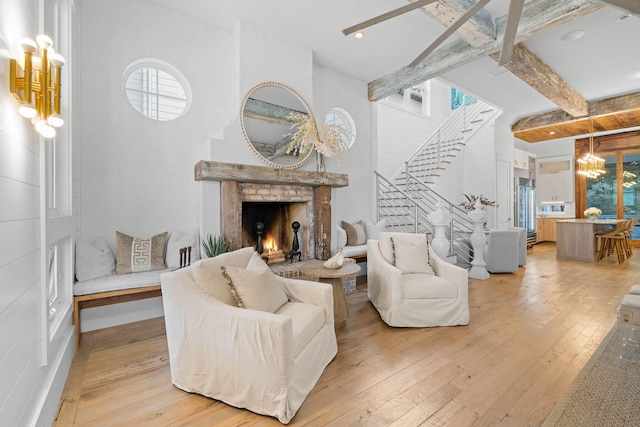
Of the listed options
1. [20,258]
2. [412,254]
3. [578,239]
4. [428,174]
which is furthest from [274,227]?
[578,239]

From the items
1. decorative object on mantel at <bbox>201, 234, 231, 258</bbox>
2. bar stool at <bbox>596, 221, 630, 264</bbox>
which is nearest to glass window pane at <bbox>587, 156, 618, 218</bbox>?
bar stool at <bbox>596, 221, 630, 264</bbox>

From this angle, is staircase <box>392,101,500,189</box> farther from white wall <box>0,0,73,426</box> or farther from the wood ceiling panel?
white wall <box>0,0,73,426</box>

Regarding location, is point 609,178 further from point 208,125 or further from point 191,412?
point 191,412

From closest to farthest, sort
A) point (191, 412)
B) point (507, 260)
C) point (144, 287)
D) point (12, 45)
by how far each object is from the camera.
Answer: point (12, 45) → point (191, 412) → point (144, 287) → point (507, 260)

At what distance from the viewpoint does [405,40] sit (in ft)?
12.8

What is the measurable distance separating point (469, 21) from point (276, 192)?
2.86 meters

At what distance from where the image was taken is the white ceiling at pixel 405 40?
10.9 feet

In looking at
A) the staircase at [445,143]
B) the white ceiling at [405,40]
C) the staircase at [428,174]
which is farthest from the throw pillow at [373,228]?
the white ceiling at [405,40]

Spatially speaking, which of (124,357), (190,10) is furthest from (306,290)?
(190,10)

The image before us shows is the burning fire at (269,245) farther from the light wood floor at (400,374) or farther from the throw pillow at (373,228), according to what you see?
the throw pillow at (373,228)

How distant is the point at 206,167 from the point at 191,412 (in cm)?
228

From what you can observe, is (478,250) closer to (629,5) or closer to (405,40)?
(405,40)

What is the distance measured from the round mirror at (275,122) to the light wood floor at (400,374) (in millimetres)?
2146

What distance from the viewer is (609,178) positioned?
27.7 ft
